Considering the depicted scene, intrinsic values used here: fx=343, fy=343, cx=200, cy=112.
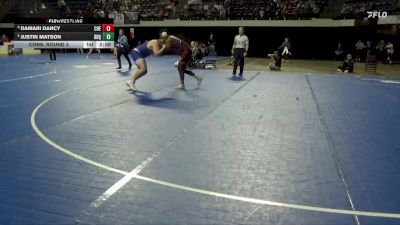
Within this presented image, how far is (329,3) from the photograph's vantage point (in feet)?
77.2

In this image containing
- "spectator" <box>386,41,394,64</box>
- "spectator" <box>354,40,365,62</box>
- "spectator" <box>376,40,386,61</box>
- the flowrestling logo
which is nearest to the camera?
the flowrestling logo

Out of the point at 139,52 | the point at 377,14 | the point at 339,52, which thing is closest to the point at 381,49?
the point at 339,52

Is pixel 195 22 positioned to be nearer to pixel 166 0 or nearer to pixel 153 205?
pixel 166 0

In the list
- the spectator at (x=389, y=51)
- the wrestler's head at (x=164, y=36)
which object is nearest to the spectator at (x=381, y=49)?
the spectator at (x=389, y=51)

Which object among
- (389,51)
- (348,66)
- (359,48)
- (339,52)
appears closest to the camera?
(348,66)

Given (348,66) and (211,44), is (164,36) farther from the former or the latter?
(211,44)

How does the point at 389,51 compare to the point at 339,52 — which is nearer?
the point at 389,51

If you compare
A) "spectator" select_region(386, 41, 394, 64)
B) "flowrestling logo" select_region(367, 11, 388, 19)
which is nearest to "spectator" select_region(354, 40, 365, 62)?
"spectator" select_region(386, 41, 394, 64)

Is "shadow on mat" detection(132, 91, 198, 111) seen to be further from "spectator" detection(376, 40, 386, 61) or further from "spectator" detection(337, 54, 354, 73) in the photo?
"spectator" detection(376, 40, 386, 61)

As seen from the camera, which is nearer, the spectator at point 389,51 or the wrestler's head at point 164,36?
the wrestler's head at point 164,36

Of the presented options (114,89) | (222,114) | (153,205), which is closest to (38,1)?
(114,89)

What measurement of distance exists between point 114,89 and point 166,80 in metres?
2.52
